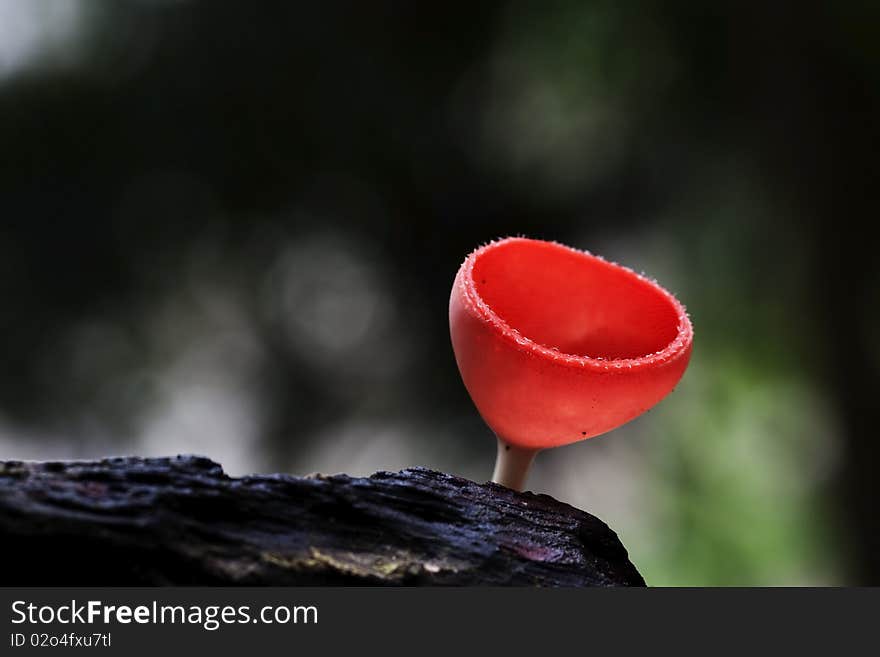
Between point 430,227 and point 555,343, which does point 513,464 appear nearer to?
point 555,343

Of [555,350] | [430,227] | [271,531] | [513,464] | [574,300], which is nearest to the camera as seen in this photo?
[271,531]

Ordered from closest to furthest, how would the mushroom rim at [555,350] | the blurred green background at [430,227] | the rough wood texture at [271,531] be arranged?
Result: the rough wood texture at [271,531], the mushroom rim at [555,350], the blurred green background at [430,227]


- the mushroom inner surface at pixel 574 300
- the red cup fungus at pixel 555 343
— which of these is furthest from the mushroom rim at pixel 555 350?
the mushroom inner surface at pixel 574 300

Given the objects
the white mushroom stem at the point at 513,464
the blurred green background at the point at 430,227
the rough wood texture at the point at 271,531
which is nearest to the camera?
the rough wood texture at the point at 271,531

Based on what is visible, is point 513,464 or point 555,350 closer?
point 555,350

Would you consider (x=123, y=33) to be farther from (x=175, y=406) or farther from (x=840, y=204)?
(x=840, y=204)

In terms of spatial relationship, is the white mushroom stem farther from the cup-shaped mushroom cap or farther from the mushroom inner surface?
the mushroom inner surface

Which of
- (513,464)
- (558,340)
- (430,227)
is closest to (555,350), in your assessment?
(513,464)

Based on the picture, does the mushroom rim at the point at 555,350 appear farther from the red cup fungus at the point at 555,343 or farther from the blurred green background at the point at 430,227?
the blurred green background at the point at 430,227

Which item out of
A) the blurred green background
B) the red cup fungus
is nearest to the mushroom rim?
the red cup fungus

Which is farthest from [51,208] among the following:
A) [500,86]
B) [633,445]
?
[633,445]
